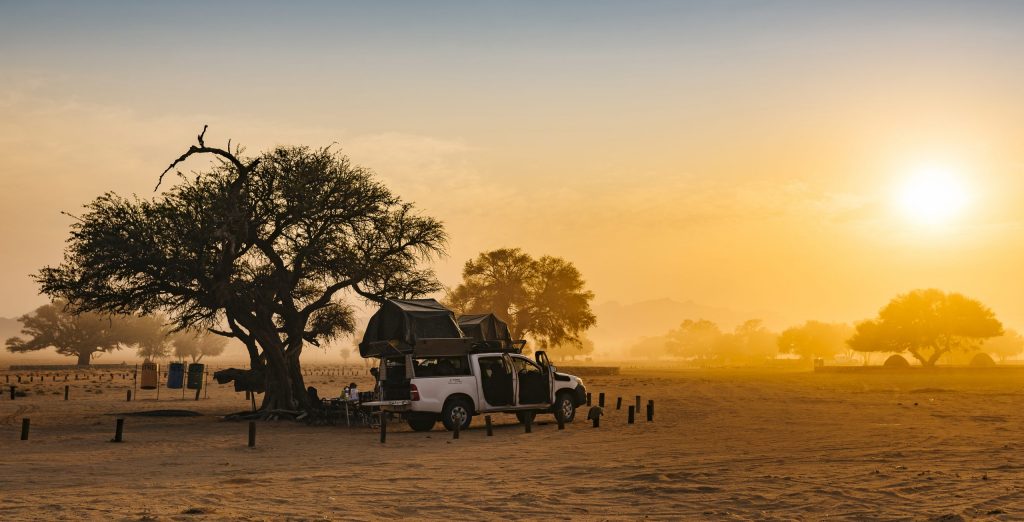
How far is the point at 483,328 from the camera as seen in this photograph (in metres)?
30.2

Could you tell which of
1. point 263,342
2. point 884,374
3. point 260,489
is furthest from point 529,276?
point 260,489

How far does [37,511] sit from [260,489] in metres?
3.34

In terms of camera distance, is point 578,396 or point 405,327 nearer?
point 405,327

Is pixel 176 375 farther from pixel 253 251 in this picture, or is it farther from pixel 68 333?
pixel 68 333

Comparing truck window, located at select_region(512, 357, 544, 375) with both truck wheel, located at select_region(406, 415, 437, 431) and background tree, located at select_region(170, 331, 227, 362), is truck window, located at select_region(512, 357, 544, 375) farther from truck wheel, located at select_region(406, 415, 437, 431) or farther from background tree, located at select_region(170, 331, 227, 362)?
background tree, located at select_region(170, 331, 227, 362)

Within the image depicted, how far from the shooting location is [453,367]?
25969 millimetres

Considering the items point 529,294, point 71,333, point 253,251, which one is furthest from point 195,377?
point 71,333

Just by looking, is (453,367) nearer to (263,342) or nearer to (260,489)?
(263,342)

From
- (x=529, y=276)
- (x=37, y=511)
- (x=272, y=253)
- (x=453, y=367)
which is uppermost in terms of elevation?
(x=529, y=276)

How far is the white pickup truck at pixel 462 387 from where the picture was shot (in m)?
25.3

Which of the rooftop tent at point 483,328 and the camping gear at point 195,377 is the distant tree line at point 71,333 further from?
the rooftop tent at point 483,328

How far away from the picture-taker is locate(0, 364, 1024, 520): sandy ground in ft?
40.0

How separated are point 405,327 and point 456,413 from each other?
10.3ft

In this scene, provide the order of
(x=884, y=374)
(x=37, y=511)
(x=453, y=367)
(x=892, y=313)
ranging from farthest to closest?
(x=892, y=313) → (x=884, y=374) → (x=453, y=367) → (x=37, y=511)
